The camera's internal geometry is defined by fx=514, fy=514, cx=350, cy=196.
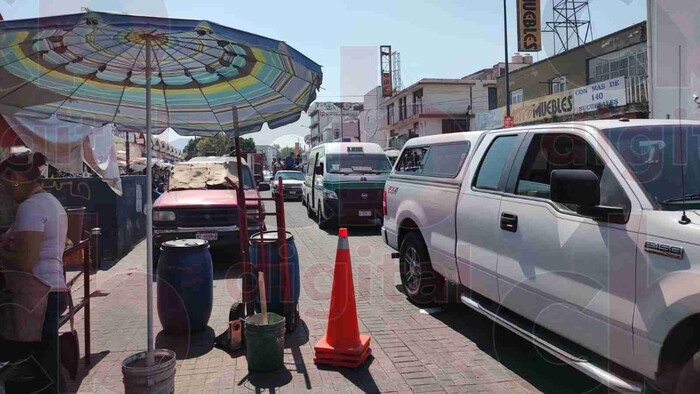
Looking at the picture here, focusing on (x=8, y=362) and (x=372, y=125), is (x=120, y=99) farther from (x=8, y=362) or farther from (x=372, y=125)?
(x=372, y=125)

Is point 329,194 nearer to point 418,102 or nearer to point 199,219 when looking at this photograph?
point 199,219

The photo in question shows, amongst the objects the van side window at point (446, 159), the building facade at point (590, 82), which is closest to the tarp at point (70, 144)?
the van side window at point (446, 159)

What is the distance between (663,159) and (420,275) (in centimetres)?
324

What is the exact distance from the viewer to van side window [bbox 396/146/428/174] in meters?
6.57

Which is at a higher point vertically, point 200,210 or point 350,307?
point 200,210

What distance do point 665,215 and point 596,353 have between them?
1.05m

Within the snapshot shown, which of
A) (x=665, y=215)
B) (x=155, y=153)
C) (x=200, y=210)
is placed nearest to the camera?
(x=665, y=215)

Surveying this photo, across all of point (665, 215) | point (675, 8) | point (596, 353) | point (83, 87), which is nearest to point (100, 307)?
point (83, 87)

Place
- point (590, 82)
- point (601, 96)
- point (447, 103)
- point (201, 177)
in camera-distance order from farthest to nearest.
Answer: point (447, 103) → point (590, 82) → point (601, 96) → point (201, 177)

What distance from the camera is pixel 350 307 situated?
4.73m

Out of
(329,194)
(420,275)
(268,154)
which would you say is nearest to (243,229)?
(420,275)

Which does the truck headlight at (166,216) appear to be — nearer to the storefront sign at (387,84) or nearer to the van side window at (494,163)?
the van side window at (494,163)

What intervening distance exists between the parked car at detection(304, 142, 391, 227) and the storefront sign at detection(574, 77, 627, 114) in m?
10.3

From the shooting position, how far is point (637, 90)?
1797cm
